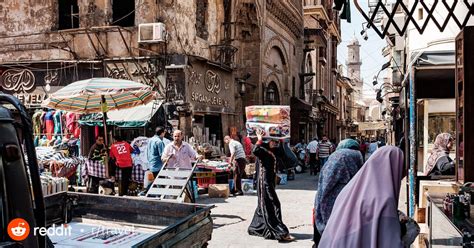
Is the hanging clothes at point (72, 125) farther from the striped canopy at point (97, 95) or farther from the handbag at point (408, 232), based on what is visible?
the handbag at point (408, 232)

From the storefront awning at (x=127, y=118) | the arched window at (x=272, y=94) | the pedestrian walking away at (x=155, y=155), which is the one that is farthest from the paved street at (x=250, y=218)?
the arched window at (x=272, y=94)

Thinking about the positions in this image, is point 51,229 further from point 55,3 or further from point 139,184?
point 55,3

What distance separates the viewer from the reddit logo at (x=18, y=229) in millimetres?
2118

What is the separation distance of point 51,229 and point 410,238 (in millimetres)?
3638

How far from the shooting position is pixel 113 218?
529 centimetres

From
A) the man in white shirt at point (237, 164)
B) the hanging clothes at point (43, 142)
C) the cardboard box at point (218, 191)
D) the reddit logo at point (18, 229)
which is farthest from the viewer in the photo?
the hanging clothes at point (43, 142)

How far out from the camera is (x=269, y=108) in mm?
12844

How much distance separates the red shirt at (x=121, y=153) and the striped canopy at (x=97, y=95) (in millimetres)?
867

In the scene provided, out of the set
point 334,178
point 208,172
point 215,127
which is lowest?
point 208,172

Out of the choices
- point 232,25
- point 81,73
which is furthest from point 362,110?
point 81,73

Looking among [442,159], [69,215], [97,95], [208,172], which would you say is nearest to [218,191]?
[208,172]

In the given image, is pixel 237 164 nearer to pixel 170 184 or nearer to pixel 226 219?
pixel 226 219

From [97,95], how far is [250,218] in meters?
3.63

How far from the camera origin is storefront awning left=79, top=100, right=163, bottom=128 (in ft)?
40.5
